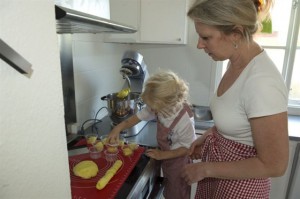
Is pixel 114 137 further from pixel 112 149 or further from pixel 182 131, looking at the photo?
pixel 182 131

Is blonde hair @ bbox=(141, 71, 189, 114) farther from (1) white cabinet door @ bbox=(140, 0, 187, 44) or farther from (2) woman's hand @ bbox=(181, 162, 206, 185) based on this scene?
(1) white cabinet door @ bbox=(140, 0, 187, 44)

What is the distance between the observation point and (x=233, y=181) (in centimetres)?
76

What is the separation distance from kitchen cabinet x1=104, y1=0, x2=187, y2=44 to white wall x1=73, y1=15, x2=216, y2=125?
0.17 meters

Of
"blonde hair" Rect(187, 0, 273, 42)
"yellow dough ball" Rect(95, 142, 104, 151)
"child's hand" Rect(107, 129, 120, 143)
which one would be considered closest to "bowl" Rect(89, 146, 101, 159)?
"yellow dough ball" Rect(95, 142, 104, 151)

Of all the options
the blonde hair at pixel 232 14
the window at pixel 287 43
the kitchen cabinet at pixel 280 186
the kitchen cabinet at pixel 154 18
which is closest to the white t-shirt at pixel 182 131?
the blonde hair at pixel 232 14

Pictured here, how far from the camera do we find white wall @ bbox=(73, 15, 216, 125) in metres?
1.35

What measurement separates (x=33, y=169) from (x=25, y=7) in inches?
9.0

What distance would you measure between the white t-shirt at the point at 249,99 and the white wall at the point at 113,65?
2.87 ft

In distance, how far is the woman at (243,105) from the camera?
581 millimetres

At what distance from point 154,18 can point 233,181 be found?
1154 millimetres

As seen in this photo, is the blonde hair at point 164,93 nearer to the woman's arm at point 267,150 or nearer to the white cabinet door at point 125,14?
the woman's arm at point 267,150


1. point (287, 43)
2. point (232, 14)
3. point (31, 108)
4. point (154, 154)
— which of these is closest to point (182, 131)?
point (154, 154)

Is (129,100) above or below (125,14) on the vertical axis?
below

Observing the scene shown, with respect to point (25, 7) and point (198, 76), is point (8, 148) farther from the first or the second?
point (198, 76)
